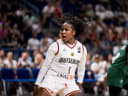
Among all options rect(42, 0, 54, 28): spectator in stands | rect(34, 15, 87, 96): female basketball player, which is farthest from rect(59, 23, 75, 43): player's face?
rect(42, 0, 54, 28): spectator in stands

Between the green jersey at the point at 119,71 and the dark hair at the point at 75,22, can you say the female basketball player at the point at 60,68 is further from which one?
the green jersey at the point at 119,71

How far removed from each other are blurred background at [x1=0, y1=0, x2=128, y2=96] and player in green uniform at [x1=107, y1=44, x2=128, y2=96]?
4027mm

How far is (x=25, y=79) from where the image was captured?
11.7 metres

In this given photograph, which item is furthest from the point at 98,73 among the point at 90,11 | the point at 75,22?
the point at 75,22

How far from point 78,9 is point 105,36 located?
94.1 inches

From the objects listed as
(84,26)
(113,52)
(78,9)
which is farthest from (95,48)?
(84,26)

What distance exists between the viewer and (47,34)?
14.3 m

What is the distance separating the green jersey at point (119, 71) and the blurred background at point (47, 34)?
13.2 feet

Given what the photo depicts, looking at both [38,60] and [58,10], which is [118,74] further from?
[58,10]

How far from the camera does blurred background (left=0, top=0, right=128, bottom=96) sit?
12086mm

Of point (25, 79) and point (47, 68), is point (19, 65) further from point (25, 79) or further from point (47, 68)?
point (47, 68)

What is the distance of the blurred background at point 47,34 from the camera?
12.1m

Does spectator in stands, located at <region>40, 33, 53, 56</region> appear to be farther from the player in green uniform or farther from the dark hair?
the dark hair

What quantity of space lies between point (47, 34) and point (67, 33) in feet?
29.6
